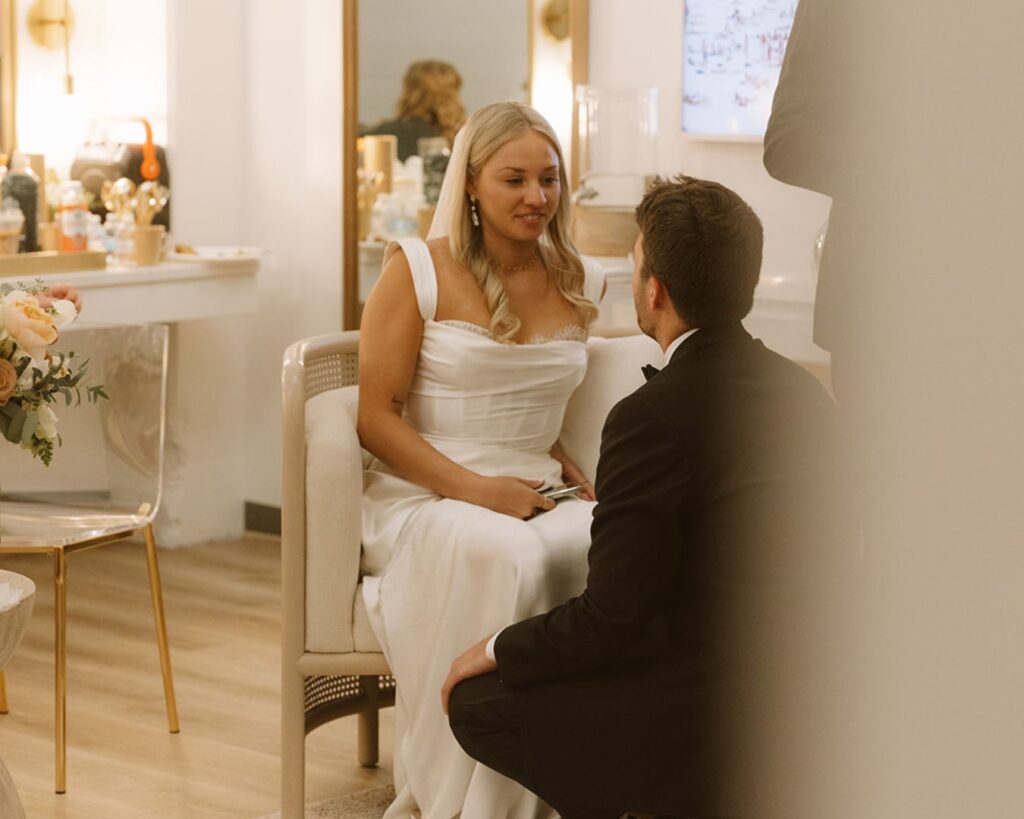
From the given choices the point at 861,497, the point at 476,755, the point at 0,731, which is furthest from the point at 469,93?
the point at 861,497

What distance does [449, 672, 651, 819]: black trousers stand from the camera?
1677 mm

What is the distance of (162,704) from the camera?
3.04m

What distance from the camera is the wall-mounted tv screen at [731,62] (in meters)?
3.61

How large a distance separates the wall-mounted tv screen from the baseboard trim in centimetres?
177

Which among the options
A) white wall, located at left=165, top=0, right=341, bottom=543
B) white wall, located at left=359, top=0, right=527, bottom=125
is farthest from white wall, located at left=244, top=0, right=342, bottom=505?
white wall, located at left=359, top=0, right=527, bottom=125

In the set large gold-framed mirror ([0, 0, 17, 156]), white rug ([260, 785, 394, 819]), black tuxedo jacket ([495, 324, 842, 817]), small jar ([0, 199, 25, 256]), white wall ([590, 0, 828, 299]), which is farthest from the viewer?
large gold-framed mirror ([0, 0, 17, 156])

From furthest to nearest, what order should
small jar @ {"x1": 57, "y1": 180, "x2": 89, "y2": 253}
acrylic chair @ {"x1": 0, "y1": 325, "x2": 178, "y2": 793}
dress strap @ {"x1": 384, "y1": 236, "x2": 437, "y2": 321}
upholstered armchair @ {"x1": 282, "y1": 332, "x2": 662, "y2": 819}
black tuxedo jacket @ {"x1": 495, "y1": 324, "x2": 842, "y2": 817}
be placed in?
small jar @ {"x1": 57, "y1": 180, "x2": 89, "y2": 253} < acrylic chair @ {"x1": 0, "y1": 325, "x2": 178, "y2": 793} < dress strap @ {"x1": 384, "y1": 236, "x2": 437, "y2": 321} < upholstered armchair @ {"x1": 282, "y1": 332, "x2": 662, "y2": 819} < black tuxedo jacket @ {"x1": 495, "y1": 324, "x2": 842, "y2": 817}

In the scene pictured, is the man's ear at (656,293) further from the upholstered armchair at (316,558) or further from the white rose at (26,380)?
the white rose at (26,380)

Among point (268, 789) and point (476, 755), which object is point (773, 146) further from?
point (268, 789)

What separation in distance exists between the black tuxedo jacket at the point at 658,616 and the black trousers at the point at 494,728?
1.1 inches

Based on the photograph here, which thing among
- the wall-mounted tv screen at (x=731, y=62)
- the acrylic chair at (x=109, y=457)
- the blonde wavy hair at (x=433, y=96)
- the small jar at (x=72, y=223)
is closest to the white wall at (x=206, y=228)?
the small jar at (x=72, y=223)

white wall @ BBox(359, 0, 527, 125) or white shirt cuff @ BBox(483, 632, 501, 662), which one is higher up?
white wall @ BBox(359, 0, 527, 125)

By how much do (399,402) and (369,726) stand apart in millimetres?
697

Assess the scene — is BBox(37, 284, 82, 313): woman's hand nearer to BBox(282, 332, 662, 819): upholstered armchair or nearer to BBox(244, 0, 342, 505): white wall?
BBox(282, 332, 662, 819): upholstered armchair
